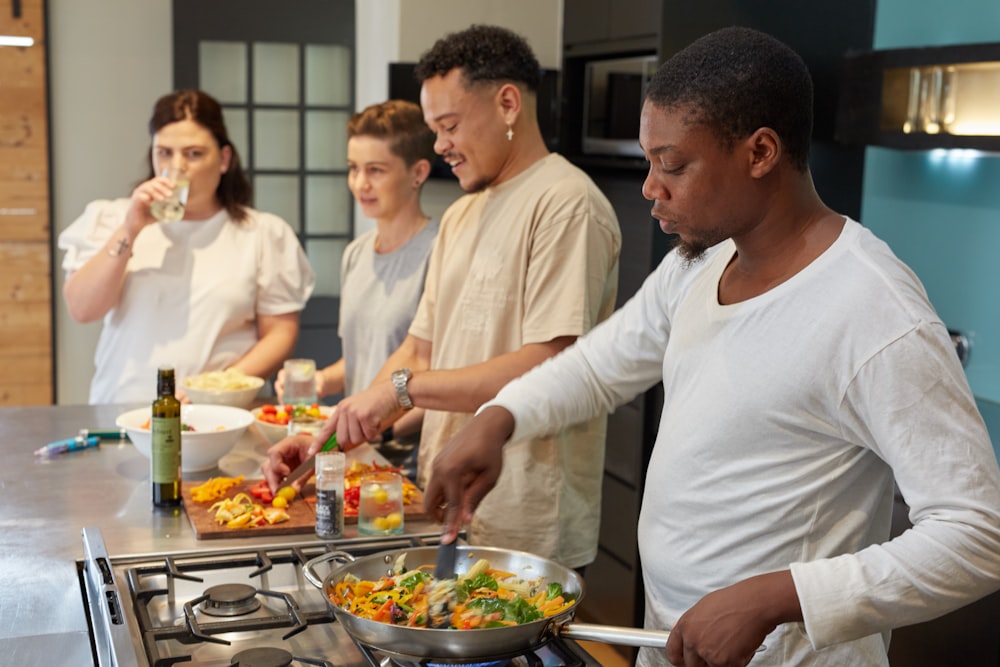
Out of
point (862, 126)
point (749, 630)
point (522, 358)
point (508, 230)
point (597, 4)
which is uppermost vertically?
point (597, 4)

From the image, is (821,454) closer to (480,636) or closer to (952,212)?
(480,636)

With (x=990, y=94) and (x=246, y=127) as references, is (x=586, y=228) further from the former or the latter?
(x=246, y=127)

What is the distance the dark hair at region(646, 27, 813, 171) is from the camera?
1.29 m

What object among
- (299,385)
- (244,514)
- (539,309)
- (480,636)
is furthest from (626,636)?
(299,385)

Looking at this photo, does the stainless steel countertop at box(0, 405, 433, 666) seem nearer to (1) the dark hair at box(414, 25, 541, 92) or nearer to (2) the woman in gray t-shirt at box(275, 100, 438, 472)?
(2) the woman in gray t-shirt at box(275, 100, 438, 472)

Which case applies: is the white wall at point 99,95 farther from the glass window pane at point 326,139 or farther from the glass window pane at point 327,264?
the glass window pane at point 327,264

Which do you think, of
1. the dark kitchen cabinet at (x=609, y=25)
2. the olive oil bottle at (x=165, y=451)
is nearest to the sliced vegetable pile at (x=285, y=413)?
the olive oil bottle at (x=165, y=451)

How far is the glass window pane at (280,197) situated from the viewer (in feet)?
17.7

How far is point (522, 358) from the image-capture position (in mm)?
2023

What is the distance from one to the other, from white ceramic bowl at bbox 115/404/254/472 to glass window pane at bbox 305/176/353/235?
325 centimetres

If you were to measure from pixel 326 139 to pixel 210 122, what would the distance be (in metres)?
2.54

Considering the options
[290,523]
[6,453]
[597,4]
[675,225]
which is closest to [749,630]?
[675,225]

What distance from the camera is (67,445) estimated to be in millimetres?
2320

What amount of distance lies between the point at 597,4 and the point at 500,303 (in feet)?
7.25
